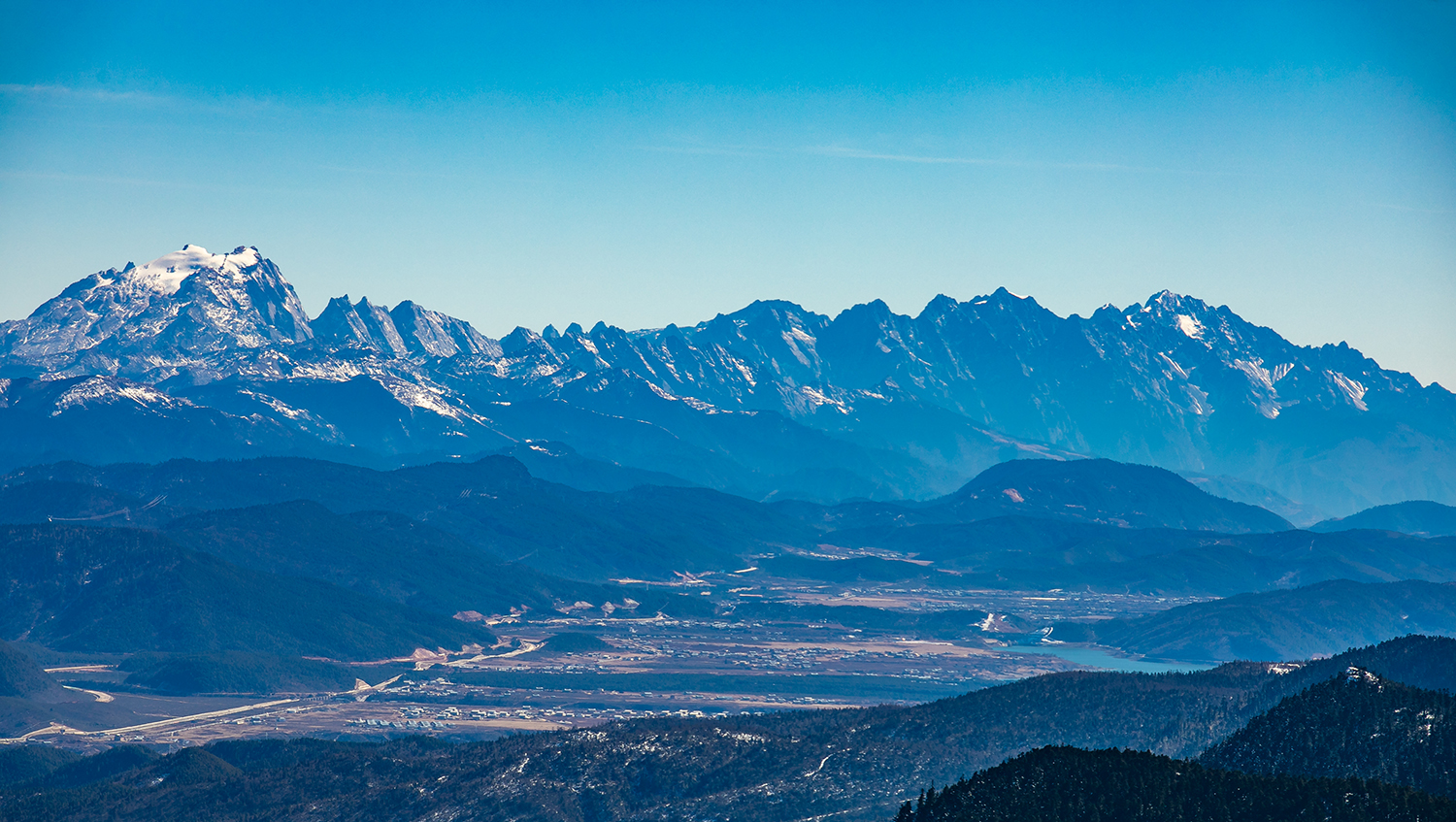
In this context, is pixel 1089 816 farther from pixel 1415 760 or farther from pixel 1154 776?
pixel 1415 760

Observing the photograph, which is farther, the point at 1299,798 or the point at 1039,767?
the point at 1039,767

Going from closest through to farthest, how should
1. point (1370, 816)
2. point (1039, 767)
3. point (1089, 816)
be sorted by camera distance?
1. point (1370, 816)
2. point (1089, 816)
3. point (1039, 767)

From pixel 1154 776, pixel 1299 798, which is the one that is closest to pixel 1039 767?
pixel 1154 776

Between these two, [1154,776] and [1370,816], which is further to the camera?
[1154,776]

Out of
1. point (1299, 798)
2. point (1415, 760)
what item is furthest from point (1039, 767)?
point (1415, 760)

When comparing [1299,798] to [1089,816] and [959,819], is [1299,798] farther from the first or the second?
[959,819]

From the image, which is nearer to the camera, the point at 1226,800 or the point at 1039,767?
the point at 1226,800

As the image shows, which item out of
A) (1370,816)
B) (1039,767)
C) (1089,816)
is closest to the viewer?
(1370,816)

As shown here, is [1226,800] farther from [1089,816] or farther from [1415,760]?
[1415,760]
